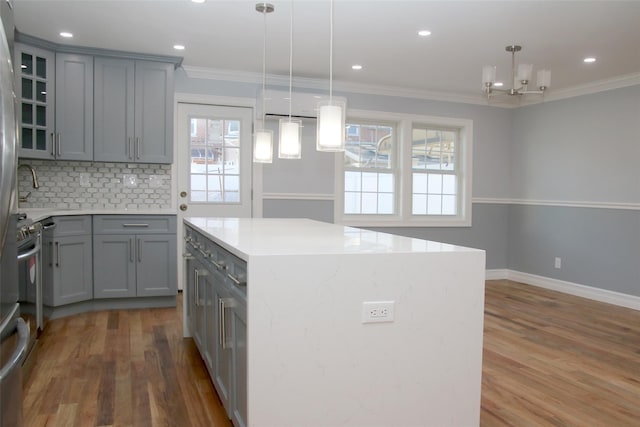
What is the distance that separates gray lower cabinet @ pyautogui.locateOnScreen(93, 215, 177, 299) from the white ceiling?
1.52 metres

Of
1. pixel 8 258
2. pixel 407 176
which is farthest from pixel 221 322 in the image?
pixel 407 176

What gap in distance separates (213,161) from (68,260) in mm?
1696

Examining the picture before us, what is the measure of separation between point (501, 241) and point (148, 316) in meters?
4.33

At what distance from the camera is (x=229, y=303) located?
2.14m

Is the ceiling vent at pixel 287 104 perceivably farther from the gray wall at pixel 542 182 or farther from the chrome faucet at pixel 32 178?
the chrome faucet at pixel 32 178

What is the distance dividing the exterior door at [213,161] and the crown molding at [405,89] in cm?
32

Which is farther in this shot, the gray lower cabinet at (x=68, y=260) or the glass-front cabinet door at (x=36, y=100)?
the glass-front cabinet door at (x=36, y=100)

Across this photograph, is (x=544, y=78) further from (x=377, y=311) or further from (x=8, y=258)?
(x=8, y=258)

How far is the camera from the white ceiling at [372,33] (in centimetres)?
345

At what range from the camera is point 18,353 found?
1.27 m

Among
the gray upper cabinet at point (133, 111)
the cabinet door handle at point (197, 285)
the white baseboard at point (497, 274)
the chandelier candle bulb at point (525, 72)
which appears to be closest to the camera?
the cabinet door handle at point (197, 285)

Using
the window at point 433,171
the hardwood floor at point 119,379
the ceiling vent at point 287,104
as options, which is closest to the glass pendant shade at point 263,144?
the hardwood floor at point 119,379

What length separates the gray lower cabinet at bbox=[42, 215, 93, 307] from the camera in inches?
160

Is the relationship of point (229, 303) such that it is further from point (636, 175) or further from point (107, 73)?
point (636, 175)
